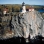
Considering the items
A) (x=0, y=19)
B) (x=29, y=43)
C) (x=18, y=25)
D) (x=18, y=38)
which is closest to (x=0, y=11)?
(x=0, y=19)

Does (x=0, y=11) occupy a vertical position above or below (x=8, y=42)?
above

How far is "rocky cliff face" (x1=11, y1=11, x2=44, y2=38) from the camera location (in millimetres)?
4872

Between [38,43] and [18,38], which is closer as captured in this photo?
[38,43]

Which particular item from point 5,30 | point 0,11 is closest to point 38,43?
point 5,30

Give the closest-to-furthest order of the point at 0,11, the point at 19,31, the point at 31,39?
the point at 31,39 → the point at 19,31 → the point at 0,11

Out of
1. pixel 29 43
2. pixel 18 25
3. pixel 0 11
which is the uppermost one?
pixel 0 11

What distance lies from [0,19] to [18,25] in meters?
0.56

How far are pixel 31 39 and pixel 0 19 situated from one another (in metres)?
1.16

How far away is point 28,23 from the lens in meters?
5.03

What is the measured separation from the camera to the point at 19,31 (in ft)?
15.8

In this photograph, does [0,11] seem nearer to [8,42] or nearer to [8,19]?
[8,19]

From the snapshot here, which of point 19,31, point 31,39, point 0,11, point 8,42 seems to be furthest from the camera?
point 0,11

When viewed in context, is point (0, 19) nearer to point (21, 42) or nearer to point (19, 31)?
Answer: point (19, 31)

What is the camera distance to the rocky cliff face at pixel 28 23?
4.87m
